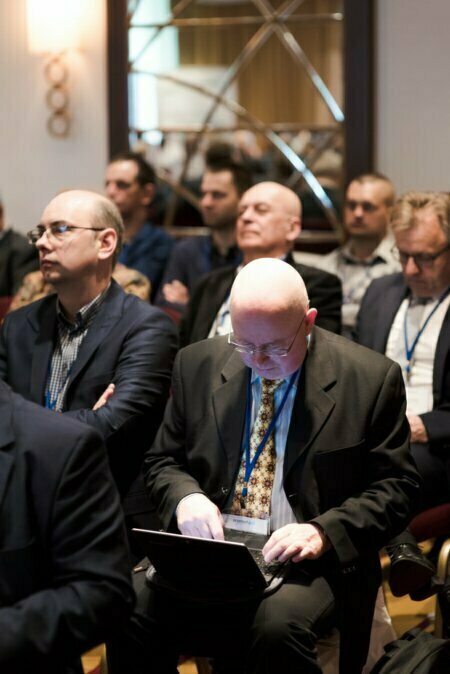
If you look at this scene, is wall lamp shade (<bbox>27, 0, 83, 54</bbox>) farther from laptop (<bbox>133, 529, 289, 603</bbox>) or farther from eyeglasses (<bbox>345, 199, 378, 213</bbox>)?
laptop (<bbox>133, 529, 289, 603</bbox>)

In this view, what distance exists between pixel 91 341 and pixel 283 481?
3.41 ft

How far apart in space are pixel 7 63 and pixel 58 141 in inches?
22.3

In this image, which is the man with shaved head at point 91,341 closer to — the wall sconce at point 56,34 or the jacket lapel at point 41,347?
the jacket lapel at point 41,347

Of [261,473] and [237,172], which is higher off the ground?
[237,172]

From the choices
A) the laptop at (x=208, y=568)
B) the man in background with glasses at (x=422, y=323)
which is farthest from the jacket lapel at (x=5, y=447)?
the man in background with glasses at (x=422, y=323)

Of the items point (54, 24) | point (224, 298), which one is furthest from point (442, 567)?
point (54, 24)

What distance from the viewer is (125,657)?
2617mm

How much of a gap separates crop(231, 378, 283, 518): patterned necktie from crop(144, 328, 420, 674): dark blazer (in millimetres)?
38

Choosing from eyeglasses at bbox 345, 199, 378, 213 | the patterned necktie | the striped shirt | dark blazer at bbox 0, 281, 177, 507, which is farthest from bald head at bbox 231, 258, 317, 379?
eyeglasses at bbox 345, 199, 378, 213

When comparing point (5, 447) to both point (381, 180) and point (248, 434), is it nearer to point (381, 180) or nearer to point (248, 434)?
point (248, 434)

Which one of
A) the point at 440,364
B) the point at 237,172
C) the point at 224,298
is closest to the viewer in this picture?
the point at 440,364

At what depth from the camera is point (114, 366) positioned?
11.3 feet

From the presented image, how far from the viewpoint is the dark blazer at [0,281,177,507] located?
3.30 meters

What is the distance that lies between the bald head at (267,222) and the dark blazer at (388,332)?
0.50 metres
